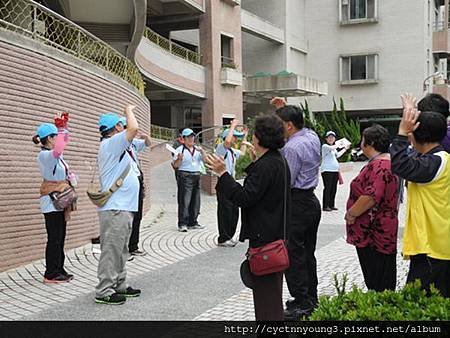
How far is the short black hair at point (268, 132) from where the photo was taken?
4.28m

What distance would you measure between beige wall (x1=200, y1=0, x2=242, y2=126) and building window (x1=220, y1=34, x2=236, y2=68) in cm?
22

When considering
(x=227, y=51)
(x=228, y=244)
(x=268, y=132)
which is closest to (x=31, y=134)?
(x=228, y=244)

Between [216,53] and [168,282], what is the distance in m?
20.0

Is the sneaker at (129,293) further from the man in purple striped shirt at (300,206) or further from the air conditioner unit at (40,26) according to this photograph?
the air conditioner unit at (40,26)

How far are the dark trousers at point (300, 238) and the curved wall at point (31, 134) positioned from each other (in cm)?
401

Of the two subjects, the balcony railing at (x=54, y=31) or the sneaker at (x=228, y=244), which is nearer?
the balcony railing at (x=54, y=31)

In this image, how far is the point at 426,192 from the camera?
4.03m

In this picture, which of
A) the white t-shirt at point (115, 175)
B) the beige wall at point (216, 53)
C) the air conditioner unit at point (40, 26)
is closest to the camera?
the white t-shirt at point (115, 175)

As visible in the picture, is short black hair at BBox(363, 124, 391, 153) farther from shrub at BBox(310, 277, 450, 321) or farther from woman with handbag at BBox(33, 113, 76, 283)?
woman with handbag at BBox(33, 113, 76, 283)

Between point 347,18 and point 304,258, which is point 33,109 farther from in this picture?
point 347,18

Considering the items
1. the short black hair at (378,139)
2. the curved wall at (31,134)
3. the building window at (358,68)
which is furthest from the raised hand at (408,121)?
the building window at (358,68)

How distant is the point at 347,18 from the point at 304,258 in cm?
3358

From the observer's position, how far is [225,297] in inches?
245

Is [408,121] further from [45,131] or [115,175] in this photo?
[45,131]
